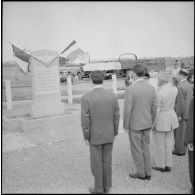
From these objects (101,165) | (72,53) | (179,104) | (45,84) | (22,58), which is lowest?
(101,165)

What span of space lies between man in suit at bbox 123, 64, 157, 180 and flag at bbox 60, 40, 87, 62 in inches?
259

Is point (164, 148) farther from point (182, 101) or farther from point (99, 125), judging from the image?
point (99, 125)

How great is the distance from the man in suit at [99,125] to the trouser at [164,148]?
3.37ft

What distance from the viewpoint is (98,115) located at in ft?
12.0

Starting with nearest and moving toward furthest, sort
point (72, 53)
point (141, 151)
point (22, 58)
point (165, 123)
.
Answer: point (141, 151)
point (165, 123)
point (22, 58)
point (72, 53)

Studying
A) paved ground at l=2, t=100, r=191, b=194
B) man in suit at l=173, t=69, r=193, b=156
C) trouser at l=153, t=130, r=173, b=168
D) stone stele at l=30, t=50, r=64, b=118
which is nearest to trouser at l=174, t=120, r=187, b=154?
man in suit at l=173, t=69, r=193, b=156

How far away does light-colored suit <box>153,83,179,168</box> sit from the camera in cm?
440

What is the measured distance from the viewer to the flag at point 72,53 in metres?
10.6

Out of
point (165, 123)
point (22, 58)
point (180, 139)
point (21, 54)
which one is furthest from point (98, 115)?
point (22, 58)

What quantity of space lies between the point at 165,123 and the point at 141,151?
0.58 meters

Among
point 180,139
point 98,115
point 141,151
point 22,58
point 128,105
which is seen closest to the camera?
point 98,115

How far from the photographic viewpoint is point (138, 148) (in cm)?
418

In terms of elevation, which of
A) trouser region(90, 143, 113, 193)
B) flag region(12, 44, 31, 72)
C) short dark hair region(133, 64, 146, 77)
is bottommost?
trouser region(90, 143, 113, 193)

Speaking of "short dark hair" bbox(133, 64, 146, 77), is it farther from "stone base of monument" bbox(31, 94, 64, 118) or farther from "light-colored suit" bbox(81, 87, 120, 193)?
"stone base of monument" bbox(31, 94, 64, 118)
